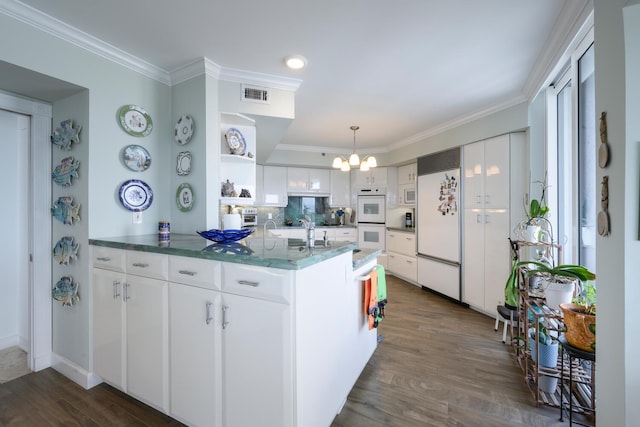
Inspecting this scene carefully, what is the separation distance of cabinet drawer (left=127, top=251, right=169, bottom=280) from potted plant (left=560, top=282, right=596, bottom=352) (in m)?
2.21

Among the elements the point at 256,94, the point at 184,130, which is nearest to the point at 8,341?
the point at 184,130

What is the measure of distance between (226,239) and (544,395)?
2394 mm

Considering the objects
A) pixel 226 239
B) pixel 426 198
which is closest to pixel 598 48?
pixel 226 239

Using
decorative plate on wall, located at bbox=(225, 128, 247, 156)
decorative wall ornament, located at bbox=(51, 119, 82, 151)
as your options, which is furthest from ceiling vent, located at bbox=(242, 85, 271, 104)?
decorative wall ornament, located at bbox=(51, 119, 82, 151)

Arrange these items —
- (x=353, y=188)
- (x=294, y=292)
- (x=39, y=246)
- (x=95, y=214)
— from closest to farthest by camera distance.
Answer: (x=294, y=292), (x=95, y=214), (x=39, y=246), (x=353, y=188)

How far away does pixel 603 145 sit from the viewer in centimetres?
122

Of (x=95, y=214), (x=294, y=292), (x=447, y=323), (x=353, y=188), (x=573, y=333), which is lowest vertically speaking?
(x=447, y=323)

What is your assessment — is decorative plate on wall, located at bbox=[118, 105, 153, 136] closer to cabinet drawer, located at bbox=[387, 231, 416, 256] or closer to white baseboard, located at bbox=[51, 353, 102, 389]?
white baseboard, located at bbox=[51, 353, 102, 389]

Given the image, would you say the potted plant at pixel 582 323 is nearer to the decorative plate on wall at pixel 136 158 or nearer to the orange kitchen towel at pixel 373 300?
the orange kitchen towel at pixel 373 300

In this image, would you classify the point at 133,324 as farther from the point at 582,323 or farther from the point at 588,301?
the point at 588,301

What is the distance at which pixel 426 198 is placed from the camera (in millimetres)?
4254

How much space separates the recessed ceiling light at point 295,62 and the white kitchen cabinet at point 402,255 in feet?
11.1

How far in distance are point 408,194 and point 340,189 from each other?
1.39 m

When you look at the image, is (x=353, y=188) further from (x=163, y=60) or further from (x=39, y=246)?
(x=39, y=246)
